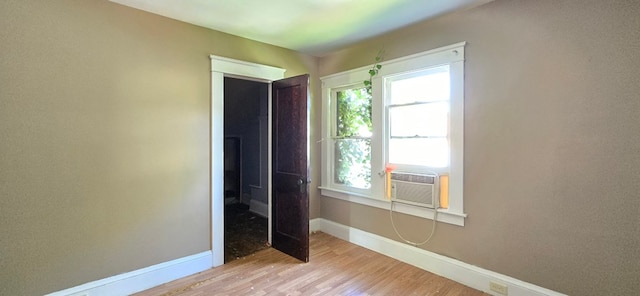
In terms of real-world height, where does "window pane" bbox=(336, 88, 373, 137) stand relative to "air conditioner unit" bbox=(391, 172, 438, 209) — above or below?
above

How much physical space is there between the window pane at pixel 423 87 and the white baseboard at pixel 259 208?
2.85 metres

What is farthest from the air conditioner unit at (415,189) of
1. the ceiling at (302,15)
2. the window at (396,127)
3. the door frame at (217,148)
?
the door frame at (217,148)

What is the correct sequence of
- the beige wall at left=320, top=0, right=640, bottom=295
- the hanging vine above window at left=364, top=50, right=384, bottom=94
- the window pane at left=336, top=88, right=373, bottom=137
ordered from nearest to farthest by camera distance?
the beige wall at left=320, top=0, right=640, bottom=295 < the hanging vine above window at left=364, top=50, right=384, bottom=94 < the window pane at left=336, top=88, right=373, bottom=137

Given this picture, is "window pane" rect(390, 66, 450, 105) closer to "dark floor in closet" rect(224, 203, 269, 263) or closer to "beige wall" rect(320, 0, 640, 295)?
"beige wall" rect(320, 0, 640, 295)

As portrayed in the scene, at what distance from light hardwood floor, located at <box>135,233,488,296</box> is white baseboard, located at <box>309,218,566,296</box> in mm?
65

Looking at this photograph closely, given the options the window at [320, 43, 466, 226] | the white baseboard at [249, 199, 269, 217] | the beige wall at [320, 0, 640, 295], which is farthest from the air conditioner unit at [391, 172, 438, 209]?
the white baseboard at [249, 199, 269, 217]

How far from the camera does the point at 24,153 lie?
1970 mm

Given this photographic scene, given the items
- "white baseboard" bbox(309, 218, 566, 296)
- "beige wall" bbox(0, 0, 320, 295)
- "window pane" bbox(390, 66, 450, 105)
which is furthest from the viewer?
"window pane" bbox(390, 66, 450, 105)

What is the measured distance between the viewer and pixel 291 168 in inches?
123

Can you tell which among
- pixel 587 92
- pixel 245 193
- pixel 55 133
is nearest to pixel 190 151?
pixel 55 133

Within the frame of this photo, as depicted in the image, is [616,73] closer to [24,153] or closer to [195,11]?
[195,11]

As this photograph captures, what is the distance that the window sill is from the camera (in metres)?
2.56

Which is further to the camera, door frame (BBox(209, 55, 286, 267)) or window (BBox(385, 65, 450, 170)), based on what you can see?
door frame (BBox(209, 55, 286, 267))

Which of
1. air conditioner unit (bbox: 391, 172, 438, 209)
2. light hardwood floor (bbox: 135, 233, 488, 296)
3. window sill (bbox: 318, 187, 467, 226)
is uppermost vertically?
air conditioner unit (bbox: 391, 172, 438, 209)
